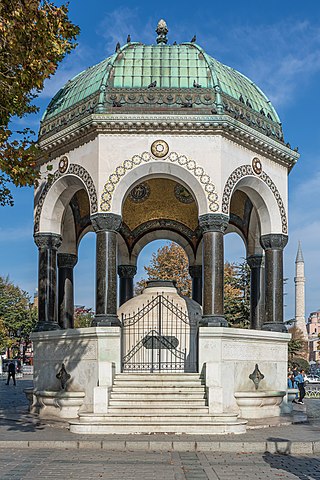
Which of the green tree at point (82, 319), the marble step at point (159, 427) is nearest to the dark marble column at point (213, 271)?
the marble step at point (159, 427)

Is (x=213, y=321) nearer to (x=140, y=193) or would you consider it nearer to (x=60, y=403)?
(x=60, y=403)

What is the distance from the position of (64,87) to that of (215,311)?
8.20 m

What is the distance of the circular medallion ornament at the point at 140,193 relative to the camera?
2131cm

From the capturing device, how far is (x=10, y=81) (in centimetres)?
1105

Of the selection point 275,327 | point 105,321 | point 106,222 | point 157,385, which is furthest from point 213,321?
point 106,222

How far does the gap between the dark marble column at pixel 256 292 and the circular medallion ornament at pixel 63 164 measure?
6782mm

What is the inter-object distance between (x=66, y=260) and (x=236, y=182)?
6450 millimetres

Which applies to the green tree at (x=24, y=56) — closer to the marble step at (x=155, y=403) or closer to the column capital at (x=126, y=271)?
the marble step at (x=155, y=403)

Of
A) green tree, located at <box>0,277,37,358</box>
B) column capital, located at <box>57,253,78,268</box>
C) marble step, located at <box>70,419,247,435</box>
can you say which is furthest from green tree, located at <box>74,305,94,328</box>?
marble step, located at <box>70,419,247,435</box>

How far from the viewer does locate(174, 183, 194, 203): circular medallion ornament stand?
21263mm

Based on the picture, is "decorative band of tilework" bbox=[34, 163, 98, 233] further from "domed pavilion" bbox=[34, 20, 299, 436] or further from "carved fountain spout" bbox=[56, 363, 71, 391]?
"carved fountain spout" bbox=[56, 363, 71, 391]

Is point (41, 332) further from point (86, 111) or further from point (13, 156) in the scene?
point (13, 156)

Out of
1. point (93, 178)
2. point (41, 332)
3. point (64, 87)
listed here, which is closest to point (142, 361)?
point (41, 332)

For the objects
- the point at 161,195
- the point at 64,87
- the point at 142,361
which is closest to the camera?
the point at 142,361
